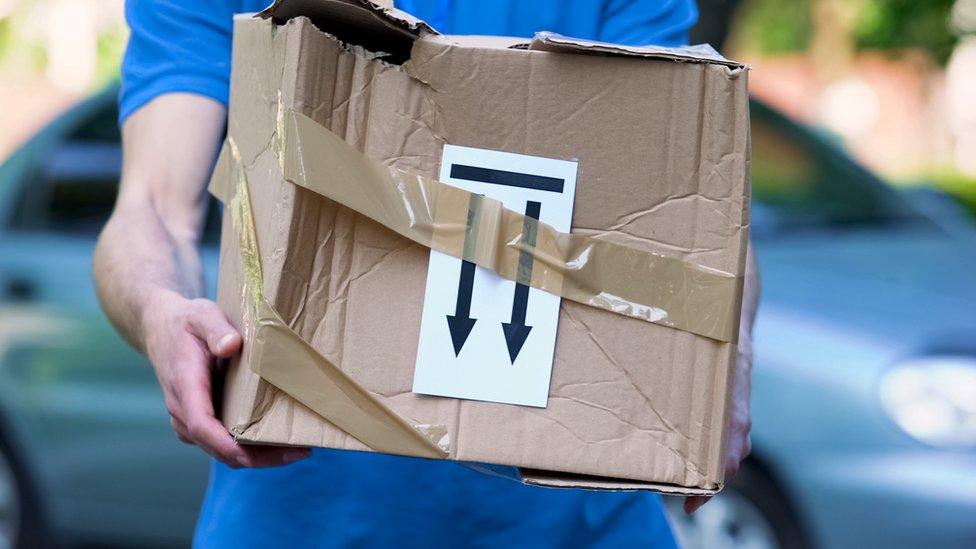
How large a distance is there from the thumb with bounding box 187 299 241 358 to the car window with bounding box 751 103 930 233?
3.09m

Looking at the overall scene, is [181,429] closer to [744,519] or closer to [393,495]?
[393,495]

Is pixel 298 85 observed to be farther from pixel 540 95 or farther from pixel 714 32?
pixel 714 32

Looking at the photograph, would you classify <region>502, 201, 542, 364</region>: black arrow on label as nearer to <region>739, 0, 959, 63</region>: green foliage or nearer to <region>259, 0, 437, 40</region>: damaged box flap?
<region>259, 0, 437, 40</region>: damaged box flap

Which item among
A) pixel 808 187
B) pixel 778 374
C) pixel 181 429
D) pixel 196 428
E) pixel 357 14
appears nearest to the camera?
pixel 357 14

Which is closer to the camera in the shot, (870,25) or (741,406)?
(741,406)

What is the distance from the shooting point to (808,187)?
4613 millimetres

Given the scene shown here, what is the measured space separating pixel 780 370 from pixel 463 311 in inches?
102

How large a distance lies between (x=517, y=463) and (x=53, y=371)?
3399 mm

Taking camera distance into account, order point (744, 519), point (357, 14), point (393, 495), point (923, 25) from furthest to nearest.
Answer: point (923, 25)
point (744, 519)
point (393, 495)
point (357, 14)

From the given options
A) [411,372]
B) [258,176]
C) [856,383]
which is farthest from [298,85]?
[856,383]

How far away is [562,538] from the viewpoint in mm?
1743

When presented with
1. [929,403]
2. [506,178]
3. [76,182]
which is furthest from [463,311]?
[76,182]

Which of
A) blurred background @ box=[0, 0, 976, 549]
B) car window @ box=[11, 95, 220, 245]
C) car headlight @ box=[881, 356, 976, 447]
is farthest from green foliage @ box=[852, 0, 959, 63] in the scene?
car window @ box=[11, 95, 220, 245]

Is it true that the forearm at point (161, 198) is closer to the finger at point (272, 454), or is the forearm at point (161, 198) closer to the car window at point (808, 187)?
the finger at point (272, 454)
